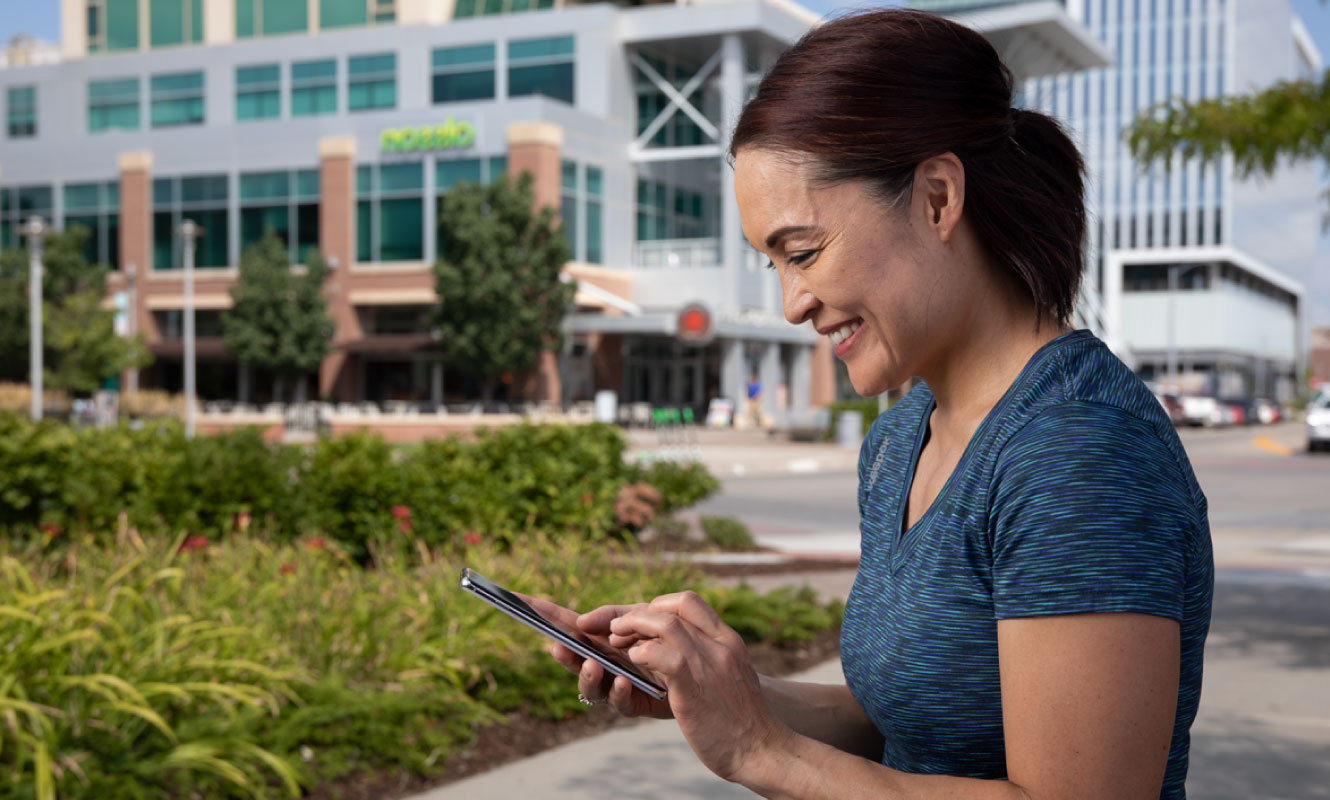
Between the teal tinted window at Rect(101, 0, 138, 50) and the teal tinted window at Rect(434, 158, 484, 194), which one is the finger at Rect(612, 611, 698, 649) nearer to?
the teal tinted window at Rect(434, 158, 484, 194)

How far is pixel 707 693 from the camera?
1555mm

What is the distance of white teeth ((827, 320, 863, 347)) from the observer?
1.72 m

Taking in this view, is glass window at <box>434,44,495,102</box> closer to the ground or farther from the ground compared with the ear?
Result: farther from the ground

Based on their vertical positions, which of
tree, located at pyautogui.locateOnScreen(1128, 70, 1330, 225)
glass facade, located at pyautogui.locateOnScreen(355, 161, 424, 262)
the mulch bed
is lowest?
the mulch bed

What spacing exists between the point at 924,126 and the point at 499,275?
41.6m

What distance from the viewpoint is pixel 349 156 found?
163ft

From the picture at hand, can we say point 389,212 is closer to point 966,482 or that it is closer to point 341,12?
point 341,12

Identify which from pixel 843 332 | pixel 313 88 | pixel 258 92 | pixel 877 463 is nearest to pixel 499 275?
pixel 313 88

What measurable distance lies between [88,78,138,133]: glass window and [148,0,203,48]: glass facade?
226 centimetres

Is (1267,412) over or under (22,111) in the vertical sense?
under

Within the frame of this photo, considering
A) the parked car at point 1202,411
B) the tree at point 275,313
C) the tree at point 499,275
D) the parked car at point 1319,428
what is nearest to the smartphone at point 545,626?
the parked car at point 1319,428

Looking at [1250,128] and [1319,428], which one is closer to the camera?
[1250,128]

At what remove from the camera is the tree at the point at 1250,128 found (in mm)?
6840

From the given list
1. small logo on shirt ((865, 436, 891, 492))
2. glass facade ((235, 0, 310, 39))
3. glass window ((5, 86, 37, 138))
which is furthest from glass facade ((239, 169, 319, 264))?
small logo on shirt ((865, 436, 891, 492))
